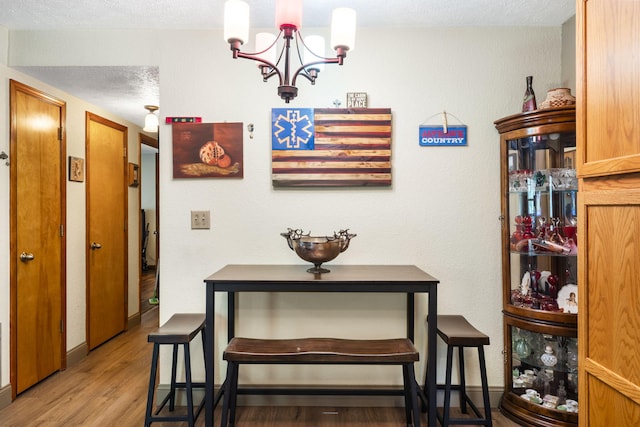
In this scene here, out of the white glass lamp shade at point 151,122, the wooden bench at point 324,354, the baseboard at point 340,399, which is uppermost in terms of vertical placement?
the white glass lamp shade at point 151,122

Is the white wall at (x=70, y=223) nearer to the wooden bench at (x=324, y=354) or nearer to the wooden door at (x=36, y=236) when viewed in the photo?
the wooden door at (x=36, y=236)

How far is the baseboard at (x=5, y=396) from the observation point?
2.51 m

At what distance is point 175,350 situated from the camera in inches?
91.6

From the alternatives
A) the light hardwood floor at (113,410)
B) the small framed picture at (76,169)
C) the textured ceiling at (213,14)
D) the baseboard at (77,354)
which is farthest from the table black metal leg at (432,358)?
the small framed picture at (76,169)

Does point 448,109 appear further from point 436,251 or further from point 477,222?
point 436,251

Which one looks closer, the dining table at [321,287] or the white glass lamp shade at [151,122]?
the dining table at [321,287]

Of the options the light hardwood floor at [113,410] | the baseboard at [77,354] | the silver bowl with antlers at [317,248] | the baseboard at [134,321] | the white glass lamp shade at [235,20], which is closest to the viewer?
the white glass lamp shade at [235,20]

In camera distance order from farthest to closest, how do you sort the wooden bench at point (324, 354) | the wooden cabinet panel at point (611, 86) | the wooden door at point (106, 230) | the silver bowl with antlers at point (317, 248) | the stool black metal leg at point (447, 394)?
1. the wooden door at point (106, 230)
2. the silver bowl with antlers at point (317, 248)
3. the stool black metal leg at point (447, 394)
4. the wooden bench at point (324, 354)
5. the wooden cabinet panel at point (611, 86)

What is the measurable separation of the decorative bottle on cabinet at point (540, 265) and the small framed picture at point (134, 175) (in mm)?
3553

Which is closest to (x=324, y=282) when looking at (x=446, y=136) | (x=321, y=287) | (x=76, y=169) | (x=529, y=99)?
(x=321, y=287)

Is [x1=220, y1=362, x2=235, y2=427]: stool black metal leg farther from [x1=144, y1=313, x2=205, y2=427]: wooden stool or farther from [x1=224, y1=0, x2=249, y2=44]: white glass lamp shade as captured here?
[x1=224, y1=0, x2=249, y2=44]: white glass lamp shade

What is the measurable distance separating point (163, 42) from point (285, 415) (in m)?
2.42

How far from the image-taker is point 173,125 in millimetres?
2580

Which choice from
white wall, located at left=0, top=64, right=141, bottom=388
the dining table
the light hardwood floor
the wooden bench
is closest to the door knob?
white wall, located at left=0, top=64, right=141, bottom=388
